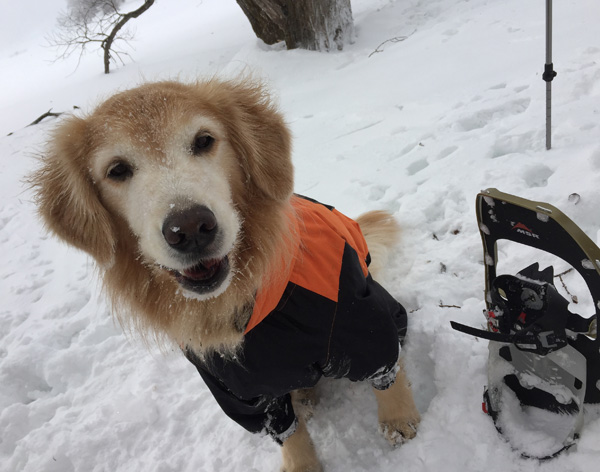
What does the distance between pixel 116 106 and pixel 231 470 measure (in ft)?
5.88

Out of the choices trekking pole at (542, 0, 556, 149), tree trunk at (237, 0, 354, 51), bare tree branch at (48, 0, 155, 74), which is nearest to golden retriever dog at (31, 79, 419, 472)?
trekking pole at (542, 0, 556, 149)

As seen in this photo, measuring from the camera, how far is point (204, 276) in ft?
4.62

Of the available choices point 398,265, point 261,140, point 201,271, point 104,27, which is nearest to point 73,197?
point 201,271

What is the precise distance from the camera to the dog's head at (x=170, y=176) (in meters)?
1.32

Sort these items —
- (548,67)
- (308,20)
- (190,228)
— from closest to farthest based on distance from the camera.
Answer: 1. (190,228)
2. (548,67)
3. (308,20)

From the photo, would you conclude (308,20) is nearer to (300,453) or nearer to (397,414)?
(397,414)

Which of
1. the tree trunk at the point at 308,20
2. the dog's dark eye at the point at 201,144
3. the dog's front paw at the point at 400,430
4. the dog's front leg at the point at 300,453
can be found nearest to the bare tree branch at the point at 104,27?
the tree trunk at the point at 308,20

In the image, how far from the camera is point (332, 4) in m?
6.09

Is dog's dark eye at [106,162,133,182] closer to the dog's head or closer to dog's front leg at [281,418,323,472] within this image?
the dog's head

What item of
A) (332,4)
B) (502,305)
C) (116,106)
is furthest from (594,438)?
(332,4)

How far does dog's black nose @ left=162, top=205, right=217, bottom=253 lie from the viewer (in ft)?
4.13

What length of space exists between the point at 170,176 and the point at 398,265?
1735mm

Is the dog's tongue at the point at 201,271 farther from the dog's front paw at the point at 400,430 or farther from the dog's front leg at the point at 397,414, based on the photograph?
the dog's front paw at the point at 400,430

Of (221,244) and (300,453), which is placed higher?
(221,244)
